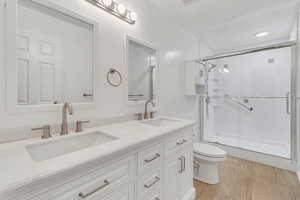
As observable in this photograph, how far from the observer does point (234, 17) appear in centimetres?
214

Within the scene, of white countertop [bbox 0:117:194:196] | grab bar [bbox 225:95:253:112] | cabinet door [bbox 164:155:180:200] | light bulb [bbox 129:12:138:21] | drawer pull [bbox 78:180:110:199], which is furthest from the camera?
grab bar [bbox 225:95:253:112]

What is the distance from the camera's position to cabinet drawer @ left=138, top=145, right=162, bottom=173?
35.6 inches

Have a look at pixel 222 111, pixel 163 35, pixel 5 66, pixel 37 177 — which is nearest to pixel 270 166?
pixel 222 111

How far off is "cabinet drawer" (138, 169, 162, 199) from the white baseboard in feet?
7.21

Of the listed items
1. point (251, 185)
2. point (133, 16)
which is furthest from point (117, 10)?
point (251, 185)

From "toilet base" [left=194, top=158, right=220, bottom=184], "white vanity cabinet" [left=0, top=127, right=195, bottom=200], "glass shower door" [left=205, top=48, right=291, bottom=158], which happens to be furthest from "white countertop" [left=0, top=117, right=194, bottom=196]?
"glass shower door" [left=205, top=48, right=291, bottom=158]

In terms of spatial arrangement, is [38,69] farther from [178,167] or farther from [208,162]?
[208,162]

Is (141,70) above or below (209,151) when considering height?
above

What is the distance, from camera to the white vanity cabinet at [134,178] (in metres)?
0.53

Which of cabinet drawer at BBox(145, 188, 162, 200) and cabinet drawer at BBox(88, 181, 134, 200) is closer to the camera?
cabinet drawer at BBox(88, 181, 134, 200)

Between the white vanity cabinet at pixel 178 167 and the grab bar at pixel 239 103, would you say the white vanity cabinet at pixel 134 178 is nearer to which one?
the white vanity cabinet at pixel 178 167

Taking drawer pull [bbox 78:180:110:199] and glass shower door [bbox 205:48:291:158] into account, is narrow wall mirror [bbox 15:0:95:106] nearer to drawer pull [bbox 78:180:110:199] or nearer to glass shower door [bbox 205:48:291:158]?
drawer pull [bbox 78:180:110:199]

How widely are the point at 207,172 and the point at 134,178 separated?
4.53 feet

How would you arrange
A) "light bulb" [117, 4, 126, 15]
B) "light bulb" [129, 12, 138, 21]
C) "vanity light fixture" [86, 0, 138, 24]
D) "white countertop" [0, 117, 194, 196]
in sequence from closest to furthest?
1. "white countertop" [0, 117, 194, 196]
2. "vanity light fixture" [86, 0, 138, 24]
3. "light bulb" [117, 4, 126, 15]
4. "light bulb" [129, 12, 138, 21]
